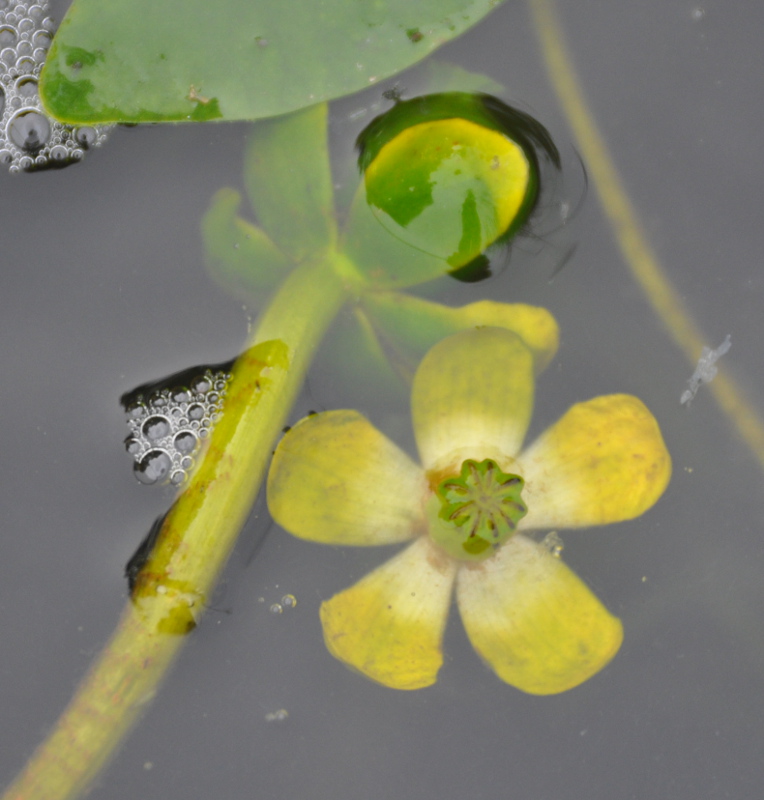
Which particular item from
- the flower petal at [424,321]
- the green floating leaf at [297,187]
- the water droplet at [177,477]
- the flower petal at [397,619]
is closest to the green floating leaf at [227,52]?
the green floating leaf at [297,187]

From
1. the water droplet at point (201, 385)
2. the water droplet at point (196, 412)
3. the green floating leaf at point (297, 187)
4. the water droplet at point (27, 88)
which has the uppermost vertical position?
the water droplet at point (27, 88)

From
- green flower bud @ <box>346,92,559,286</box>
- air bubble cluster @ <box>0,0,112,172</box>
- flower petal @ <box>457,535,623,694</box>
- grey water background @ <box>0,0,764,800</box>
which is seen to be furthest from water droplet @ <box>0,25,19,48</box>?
flower petal @ <box>457,535,623,694</box>

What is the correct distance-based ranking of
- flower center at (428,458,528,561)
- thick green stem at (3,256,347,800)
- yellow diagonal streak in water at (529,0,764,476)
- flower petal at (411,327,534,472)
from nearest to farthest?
flower center at (428,458,528,561)
thick green stem at (3,256,347,800)
flower petal at (411,327,534,472)
yellow diagonal streak in water at (529,0,764,476)

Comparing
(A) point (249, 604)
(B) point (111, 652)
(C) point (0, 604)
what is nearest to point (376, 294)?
(A) point (249, 604)

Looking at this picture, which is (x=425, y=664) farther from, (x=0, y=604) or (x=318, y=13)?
(x=318, y=13)

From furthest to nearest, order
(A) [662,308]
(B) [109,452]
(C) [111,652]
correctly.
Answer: (A) [662,308] → (B) [109,452] → (C) [111,652]

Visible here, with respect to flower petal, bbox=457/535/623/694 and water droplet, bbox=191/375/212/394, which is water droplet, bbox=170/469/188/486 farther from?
flower petal, bbox=457/535/623/694

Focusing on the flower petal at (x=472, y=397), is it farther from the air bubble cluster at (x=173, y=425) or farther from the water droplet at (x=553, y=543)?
the air bubble cluster at (x=173, y=425)
